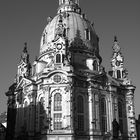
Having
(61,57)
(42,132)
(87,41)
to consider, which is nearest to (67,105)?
(42,132)

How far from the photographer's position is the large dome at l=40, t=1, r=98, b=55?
204 ft

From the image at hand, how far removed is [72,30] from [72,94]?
20.0m

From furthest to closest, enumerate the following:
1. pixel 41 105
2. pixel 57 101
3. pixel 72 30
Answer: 1. pixel 72 30
2. pixel 41 105
3. pixel 57 101

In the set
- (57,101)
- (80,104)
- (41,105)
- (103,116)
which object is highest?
(57,101)

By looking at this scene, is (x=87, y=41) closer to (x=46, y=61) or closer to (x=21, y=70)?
(x=46, y=61)

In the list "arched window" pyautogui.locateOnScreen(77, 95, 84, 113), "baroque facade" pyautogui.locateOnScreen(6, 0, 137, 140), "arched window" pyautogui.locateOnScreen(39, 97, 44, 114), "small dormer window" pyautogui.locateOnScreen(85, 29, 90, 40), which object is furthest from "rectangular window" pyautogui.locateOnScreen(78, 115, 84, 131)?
"small dormer window" pyautogui.locateOnScreen(85, 29, 90, 40)

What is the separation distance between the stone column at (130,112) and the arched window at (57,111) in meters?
17.2

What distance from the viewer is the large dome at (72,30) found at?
2451 inches

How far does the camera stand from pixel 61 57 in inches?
2076

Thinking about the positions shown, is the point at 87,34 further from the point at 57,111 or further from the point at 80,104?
the point at 57,111

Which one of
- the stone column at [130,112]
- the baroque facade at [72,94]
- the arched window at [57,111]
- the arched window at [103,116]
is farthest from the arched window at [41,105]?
the stone column at [130,112]

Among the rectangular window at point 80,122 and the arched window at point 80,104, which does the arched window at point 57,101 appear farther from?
the rectangular window at point 80,122

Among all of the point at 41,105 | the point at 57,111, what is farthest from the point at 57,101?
the point at 41,105

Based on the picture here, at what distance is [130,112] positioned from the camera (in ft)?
189
